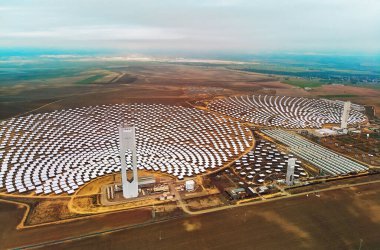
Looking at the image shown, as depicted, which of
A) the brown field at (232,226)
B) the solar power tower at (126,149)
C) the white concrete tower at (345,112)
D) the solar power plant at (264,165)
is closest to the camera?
the brown field at (232,226)

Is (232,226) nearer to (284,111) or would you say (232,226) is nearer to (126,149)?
(126,149)

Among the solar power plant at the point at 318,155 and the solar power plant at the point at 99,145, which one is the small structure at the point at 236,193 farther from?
the solar power plant at the point at 318,155

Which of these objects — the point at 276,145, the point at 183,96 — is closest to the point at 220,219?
the point at 276,145

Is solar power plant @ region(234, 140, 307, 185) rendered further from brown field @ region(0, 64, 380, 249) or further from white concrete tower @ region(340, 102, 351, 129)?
white concrete tower @ region(340, 102, 351, 129)

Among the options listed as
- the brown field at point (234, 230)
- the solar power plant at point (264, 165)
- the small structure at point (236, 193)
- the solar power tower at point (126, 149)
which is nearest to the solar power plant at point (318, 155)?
the solar power plant at point (264, 165)

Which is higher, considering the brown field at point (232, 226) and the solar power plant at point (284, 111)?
the solar power plant at point (284, 111)

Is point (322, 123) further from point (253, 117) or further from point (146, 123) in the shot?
point (146, 123)
